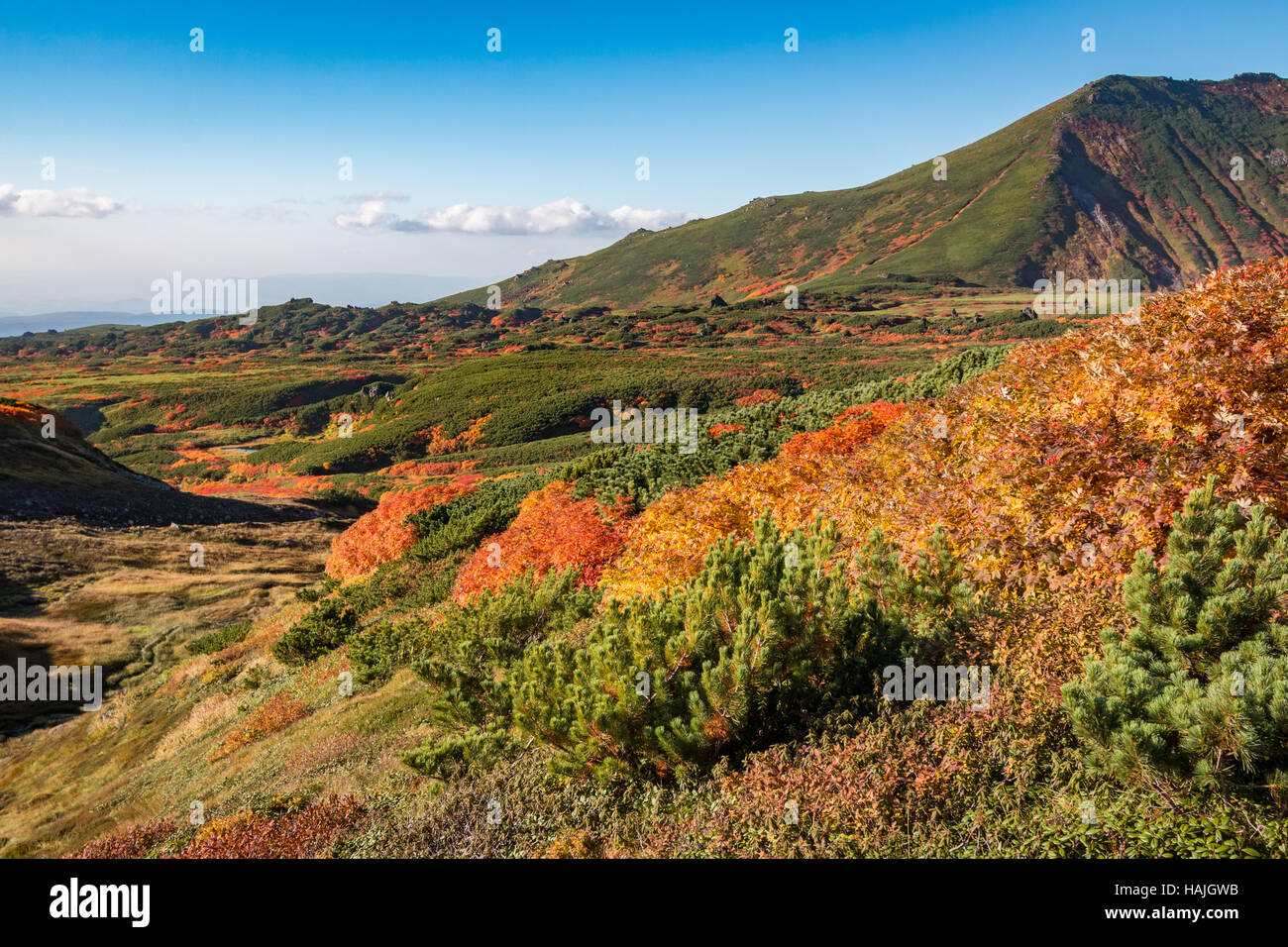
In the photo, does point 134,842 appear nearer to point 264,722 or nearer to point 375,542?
point 264,722

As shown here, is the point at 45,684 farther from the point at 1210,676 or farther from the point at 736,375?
the point at 736,375

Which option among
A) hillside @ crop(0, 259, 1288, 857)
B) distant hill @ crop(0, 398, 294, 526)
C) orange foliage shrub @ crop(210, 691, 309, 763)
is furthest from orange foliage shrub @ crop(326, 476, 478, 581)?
distant hill @ crop(0, 398, 294, 526)

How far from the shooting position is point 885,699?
6.77 m

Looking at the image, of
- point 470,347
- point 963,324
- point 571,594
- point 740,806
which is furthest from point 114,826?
point 470,347

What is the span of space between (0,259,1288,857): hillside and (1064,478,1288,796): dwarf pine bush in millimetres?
23

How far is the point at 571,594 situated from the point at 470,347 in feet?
Answer: 378

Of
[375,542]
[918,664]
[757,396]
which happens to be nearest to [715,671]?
[918,664]

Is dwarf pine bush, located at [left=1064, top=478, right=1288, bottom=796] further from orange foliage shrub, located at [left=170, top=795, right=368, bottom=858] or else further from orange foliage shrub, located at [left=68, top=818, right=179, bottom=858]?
orange foliage shrub, located at [left=68, top=818, right=179, bottom=858]

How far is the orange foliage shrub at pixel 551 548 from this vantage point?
1559 cm

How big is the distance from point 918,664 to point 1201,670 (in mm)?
2419

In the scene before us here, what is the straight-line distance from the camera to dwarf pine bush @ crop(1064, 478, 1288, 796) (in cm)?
452

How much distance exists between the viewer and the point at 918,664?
7242 mm

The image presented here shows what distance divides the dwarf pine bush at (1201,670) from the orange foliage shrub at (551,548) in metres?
10.0
